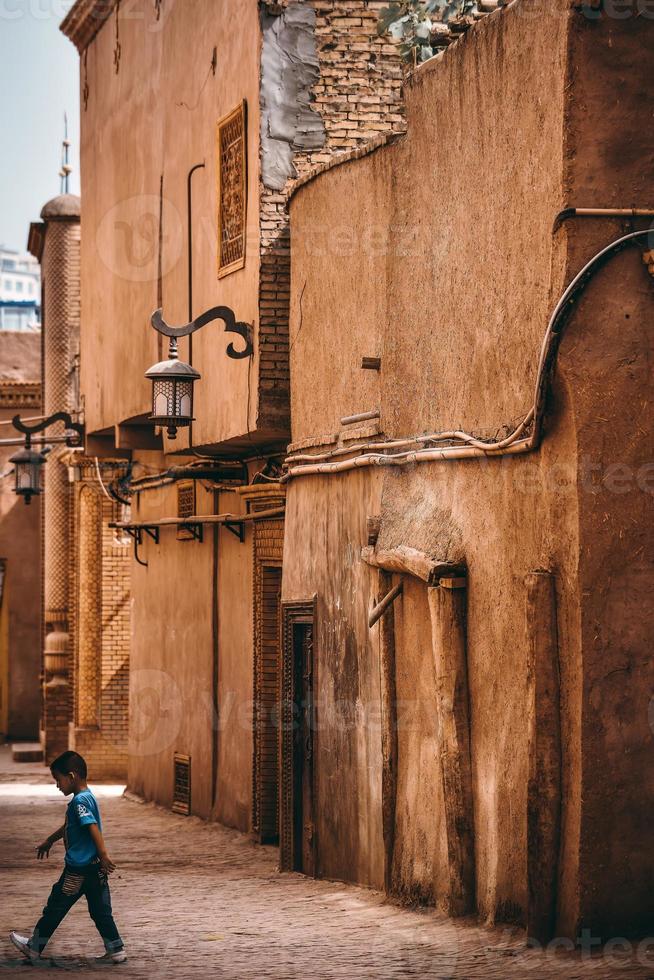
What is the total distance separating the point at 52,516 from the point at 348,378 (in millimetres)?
13182

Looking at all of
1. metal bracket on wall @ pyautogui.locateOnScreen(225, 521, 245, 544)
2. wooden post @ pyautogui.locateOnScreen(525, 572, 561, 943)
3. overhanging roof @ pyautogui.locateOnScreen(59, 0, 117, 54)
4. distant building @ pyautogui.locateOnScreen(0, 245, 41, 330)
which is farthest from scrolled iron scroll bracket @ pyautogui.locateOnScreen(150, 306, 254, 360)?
distant building @ pyautogui.locateOnScreen(0, 245, 41, 330)

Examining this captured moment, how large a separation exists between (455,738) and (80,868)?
2290mm

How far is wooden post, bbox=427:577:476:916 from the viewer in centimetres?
964

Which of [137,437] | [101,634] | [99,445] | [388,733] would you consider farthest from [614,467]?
[101,634]

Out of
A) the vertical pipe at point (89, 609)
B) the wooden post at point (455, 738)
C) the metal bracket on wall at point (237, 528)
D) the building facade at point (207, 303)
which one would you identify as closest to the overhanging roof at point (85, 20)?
the building facade at point (207, 303)

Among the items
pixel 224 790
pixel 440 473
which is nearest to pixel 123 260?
pixel 224 790

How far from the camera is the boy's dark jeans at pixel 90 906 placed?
8.70 metres

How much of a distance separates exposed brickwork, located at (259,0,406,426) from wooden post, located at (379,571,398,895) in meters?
3.36

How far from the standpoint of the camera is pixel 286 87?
13938 mm

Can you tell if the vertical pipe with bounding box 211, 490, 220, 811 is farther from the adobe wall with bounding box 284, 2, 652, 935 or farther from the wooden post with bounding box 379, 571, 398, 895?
the wooden post with bounding box 379, 571, 398, 895

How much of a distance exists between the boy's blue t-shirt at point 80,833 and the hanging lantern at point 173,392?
588 centimetres

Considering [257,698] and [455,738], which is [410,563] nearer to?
[455,738]

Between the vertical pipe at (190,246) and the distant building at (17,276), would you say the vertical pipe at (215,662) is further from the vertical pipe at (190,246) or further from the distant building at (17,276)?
the distant building at (17,276)

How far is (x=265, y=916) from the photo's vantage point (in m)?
10.5
